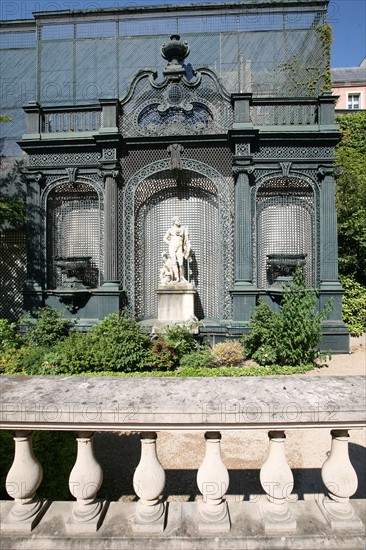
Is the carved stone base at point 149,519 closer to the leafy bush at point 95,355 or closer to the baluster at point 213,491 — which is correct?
the baluster at point 213,491

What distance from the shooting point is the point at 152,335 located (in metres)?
9.77

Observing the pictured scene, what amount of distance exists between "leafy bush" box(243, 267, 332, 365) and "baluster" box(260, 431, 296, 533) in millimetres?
6722

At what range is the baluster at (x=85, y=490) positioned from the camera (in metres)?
1.69

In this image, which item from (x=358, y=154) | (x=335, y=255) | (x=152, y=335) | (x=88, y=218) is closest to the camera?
(x=152, y=335)

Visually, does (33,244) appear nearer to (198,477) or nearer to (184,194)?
(184,194)

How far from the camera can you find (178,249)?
34.6 ft

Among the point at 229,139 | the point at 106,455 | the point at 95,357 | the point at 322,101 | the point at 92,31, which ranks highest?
the point at 92,31

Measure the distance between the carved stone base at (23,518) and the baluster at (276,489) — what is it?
1.18 meters

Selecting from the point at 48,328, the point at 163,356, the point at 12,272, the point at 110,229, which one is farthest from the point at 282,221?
the point at 12,272

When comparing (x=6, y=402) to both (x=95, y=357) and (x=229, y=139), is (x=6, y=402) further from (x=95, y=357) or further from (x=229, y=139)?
(x=229, y=139)

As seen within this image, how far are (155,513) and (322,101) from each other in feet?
39.3

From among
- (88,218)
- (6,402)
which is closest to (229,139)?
(88,218)

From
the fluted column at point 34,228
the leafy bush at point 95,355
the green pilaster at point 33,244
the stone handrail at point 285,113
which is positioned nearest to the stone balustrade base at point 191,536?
the leafy bush at point 95,355

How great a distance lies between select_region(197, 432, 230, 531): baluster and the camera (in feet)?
5.51
